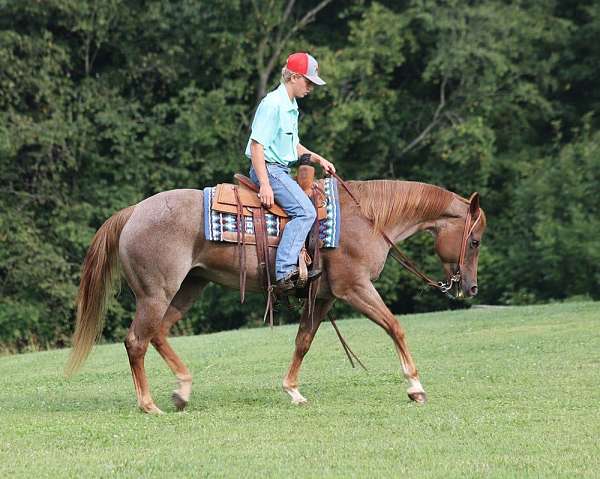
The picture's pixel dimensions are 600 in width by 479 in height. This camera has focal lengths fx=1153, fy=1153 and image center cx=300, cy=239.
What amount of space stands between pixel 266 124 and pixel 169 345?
6.95ft

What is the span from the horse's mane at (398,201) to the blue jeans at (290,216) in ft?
2.02

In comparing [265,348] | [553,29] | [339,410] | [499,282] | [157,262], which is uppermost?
Answer: [553,29]

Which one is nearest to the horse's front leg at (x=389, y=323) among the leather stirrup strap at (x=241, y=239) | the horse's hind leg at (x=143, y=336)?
the leather stirrup strap at (x=241, y=239)

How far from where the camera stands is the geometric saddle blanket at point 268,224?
9.74 m

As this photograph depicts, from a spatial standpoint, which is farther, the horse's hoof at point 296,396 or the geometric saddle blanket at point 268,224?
the horse's hoof at point 296,396

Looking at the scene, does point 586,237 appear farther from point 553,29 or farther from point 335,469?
point 335,469

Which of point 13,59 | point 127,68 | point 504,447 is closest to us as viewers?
point 504,447

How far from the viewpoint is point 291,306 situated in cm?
1052

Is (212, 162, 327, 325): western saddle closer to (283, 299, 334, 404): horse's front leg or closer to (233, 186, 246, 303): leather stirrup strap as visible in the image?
(233, 186, 246, 303): leather stirrup strap

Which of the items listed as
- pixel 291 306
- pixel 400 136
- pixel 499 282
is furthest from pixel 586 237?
pixel 291 306

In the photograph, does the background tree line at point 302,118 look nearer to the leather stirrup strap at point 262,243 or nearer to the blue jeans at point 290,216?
the leather stirrup strap at point 262,243

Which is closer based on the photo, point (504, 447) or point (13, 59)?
point (504, 447)

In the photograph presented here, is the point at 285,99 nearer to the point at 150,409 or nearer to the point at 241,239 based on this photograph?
the point at 241,239

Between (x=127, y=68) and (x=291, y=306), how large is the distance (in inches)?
766
